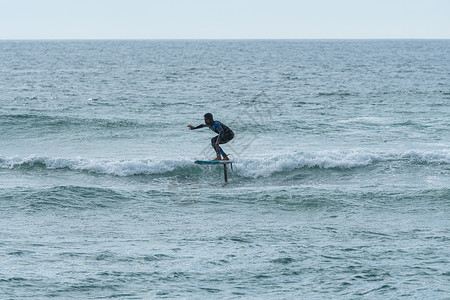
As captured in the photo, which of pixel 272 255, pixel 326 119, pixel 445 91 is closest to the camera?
pixel 272 255

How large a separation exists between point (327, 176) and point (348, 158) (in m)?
1.56

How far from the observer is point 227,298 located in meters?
8.59

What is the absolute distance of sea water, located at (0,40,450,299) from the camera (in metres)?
9.30

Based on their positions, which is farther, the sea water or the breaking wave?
the breaking wave

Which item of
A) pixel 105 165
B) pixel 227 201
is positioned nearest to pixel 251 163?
pixel 227 201

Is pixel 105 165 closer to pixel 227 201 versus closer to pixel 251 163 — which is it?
pixel 251 163

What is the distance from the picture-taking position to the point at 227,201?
49.5ft

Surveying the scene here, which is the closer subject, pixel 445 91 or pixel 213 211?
pixel 213 211

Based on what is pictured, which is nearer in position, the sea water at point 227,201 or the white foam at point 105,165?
the sea water at point 227,201

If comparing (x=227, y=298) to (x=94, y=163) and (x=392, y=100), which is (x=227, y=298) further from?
(x=392, y=100)

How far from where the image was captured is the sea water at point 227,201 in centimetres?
930

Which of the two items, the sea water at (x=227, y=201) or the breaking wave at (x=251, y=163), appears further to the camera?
the breaking wave at (x=251, y=163)

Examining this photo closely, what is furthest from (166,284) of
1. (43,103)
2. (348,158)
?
(43,103)

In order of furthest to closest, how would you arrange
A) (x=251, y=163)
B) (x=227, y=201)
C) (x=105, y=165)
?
(x=251, y=163), (x=105, y=165), (x=227, y=201)
